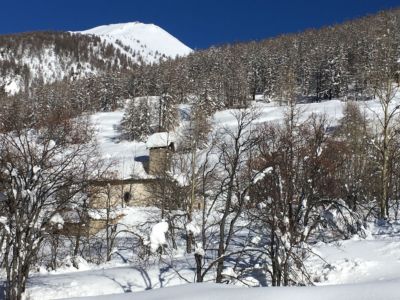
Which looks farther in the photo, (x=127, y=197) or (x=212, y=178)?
(x=127, y=197)

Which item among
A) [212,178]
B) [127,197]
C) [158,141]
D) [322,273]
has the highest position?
[158,141]

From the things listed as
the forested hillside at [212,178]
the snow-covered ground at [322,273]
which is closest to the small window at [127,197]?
the forested hillside at [212,178]

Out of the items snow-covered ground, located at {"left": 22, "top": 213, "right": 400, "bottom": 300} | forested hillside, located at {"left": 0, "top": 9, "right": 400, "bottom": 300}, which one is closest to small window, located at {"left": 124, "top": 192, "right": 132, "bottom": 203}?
forested hillside, located at {"left": 0, "top": 9, "right": 400, "bottom": 300}

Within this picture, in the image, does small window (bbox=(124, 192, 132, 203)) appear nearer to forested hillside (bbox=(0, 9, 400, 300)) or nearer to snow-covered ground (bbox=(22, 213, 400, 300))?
forested hillside (bbox=(0, 9, 400, 300))

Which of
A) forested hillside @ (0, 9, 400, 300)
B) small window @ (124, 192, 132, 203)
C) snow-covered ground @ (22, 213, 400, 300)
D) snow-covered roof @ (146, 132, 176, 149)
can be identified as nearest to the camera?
forested hillside @ (0, 9, 400, 300)

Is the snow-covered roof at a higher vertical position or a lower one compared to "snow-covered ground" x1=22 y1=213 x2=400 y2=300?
higher

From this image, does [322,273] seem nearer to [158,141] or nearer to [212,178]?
[212,178]

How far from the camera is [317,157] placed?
17.8 m

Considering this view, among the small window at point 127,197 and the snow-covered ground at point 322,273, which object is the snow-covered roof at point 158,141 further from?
the snow-covered ground at point 322,273

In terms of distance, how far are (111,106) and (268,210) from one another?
328 feet

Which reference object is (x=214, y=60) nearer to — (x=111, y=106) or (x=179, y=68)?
(x=179, y=68)

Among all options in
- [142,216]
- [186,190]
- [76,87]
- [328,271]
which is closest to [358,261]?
[328,271]

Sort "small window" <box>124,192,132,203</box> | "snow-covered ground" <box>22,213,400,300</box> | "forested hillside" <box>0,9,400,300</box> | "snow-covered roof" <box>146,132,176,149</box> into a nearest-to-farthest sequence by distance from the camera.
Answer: "forested hillside" <box>0,9,400,300</box> → "snow-covered ground" <box>22,213,400,300</box> → "small window" <box>124,192,132,203</box> → "snow-covered roof" <box>146,132,176,149</box>

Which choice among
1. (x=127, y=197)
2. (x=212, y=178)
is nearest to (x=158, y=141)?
(x=127, y=197)
